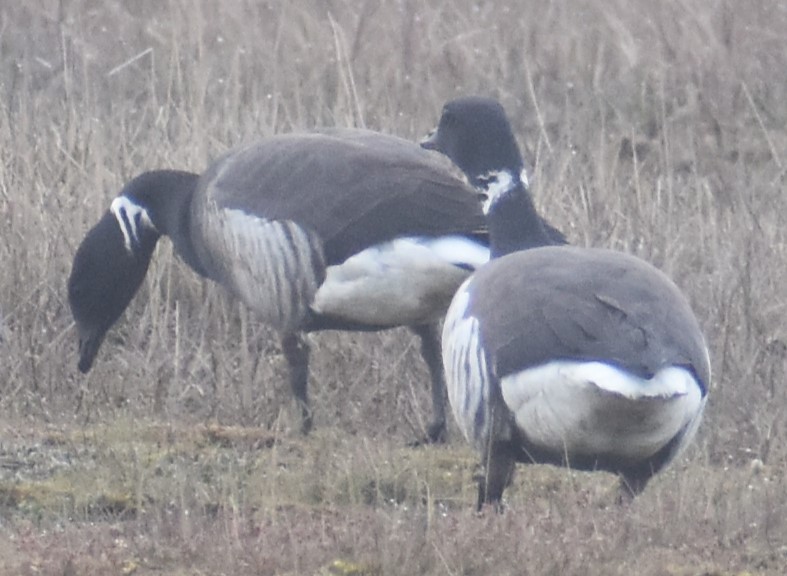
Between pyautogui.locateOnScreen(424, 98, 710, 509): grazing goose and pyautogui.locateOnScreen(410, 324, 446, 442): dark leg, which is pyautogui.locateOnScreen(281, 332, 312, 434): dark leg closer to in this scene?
pyautogui.locateOnScreen(410, 324, 446, 442): dark leg

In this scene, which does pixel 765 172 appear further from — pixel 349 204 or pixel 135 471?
pixel 135 471

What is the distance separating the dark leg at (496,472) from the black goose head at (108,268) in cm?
288

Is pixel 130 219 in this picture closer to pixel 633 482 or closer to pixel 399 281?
pixel 399 281

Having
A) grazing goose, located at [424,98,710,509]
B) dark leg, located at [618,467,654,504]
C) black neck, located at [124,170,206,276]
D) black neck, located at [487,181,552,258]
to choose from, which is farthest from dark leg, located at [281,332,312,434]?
dark leg, located at [618,467,654,504]

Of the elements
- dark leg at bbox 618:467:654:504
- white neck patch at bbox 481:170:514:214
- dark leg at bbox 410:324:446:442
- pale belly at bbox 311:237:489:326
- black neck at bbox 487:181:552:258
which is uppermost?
white neck patch at bbox 481:170:514:214

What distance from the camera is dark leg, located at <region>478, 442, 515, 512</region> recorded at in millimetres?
5477

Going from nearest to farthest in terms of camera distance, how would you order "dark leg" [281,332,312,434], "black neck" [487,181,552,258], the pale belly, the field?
the field, "black neck" [487,181,552,258], the pale belly, "dark leg" [281,332,312,434]

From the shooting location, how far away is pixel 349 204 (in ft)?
23.1

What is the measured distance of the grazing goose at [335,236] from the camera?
6.93m

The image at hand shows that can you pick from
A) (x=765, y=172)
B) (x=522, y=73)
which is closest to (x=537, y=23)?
(x=522, y=73)

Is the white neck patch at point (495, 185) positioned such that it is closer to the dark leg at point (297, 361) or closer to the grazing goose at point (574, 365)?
the grazing goose at point (574, 365)

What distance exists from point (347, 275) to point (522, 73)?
6.08 meters

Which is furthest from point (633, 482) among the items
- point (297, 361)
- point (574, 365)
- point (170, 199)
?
point (170, 199)

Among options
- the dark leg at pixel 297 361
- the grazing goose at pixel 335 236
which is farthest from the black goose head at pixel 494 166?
the dark leg at pixel 297 361
